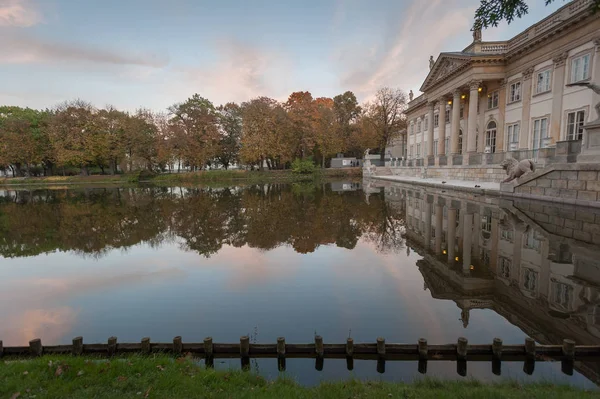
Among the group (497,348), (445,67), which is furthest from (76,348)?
(445,67)

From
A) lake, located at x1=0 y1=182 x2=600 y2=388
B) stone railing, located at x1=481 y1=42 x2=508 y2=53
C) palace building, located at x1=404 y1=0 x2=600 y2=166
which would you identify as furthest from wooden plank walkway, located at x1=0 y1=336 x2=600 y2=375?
stone railing, located at x1=481 y1=42 x2=508 y2=53

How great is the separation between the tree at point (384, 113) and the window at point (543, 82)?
1235 inches

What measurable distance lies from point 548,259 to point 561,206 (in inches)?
389

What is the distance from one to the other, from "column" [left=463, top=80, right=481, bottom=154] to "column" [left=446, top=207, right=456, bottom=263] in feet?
62.3

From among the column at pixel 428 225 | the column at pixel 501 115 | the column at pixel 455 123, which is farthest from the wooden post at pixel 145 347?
the column at pixel 455 123

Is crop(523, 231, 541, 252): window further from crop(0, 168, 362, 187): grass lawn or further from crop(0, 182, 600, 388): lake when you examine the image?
crop(0, 168, 362, 187): grass lawn

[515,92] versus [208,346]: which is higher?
[515,92]

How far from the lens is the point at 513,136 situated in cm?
3045

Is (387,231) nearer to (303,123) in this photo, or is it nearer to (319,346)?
(319,346)

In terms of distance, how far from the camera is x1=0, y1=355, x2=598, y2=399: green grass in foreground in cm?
349

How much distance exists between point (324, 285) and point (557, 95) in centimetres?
2748

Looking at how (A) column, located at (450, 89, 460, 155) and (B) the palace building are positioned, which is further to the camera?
(A) column, located at (450, 89, 460, 155)

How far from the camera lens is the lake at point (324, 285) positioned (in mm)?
5375

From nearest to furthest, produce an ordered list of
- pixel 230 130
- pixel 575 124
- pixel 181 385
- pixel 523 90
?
1. pixel 181 385
2. pixel 575 124
3. pixel 523 90
4. pixel 230 130
